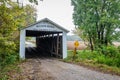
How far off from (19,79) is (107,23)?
17549mm

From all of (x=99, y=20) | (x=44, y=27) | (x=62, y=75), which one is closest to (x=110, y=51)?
(x=62, y=75)

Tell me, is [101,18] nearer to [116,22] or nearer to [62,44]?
[116,22]

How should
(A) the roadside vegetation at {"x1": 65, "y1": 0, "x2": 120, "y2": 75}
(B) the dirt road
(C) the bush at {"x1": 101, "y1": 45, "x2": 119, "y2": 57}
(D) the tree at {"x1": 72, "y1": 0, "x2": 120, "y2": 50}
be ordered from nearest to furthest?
(B) the dirt road, (C) the bush at {"x1": 101, "y1": 45, "x2": 119, "y2": 57}, (A) the roadside vegetation at {"x1": 65, "y1": 0, "x2": 120, "y2": 75}, (D) the tree at {"x1": 72, "y1": 0, "x2": 120, "y2": 50}

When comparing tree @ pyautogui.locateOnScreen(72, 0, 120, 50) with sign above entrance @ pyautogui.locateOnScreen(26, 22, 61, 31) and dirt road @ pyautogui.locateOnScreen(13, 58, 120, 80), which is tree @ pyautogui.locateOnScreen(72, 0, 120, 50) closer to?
sign above entrance @ pyautogui.locateOnScreen(26, 22, 61, 31)

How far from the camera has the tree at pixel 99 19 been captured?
2475cm

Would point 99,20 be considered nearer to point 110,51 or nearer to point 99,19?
Answer: point 99,19

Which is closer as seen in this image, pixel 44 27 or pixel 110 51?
pixel 110 51

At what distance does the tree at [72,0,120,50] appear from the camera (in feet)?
81.2

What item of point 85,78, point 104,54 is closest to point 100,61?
point 104,54

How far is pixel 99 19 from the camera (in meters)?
25.3

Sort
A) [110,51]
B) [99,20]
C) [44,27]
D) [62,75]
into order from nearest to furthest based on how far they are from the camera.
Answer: [62,75], [110,51], [44,27], [99,20]

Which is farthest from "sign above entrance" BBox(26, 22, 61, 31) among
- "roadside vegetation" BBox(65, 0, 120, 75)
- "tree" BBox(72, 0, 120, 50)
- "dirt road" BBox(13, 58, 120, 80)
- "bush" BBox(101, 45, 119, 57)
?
"dirt road" BBox(13, 58, 120, 80)

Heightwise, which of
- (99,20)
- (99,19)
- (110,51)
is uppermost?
(99,19)

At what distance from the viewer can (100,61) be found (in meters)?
16.1
